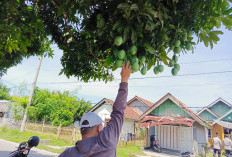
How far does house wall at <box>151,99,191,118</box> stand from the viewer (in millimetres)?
17000

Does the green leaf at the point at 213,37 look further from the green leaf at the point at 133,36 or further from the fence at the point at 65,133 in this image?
the fence at the point at 65,133

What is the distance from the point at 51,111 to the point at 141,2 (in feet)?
62.1

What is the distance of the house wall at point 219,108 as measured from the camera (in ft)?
70.7

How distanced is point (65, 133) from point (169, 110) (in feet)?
31.9

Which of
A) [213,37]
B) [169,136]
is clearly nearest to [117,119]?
[213,37]

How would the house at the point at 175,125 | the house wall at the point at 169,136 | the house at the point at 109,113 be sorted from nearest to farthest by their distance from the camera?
the house at the point at 175,125 → the house wall at the point at 169,136 → the house at the point at 109,113

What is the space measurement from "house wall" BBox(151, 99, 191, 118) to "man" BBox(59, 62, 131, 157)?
1628 cm

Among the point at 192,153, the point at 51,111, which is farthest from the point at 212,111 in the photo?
the point at 51,111

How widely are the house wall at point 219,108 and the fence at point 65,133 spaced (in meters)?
10.0

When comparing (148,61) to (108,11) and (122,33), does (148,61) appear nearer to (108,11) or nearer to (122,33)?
(122,33)

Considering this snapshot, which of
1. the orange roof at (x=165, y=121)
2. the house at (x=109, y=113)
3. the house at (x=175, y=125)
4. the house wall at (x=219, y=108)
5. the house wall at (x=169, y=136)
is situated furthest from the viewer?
the house wall at (x=219, y=108)

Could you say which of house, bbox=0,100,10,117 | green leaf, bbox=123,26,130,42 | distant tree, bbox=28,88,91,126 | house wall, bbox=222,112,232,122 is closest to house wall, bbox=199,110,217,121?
house wall, bbox=222,112,232,122

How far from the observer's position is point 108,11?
76.7 inches

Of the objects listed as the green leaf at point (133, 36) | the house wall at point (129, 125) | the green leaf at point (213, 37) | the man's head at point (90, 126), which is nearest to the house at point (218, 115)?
the house wall at point (129, 125)
